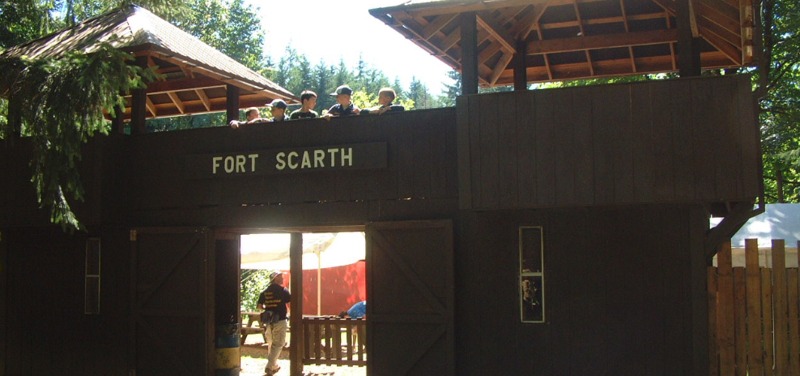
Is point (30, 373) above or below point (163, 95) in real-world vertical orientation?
below

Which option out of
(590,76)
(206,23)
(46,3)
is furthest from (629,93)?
(206,23)

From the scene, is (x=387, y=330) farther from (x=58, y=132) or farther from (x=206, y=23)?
(x=206, y=23)

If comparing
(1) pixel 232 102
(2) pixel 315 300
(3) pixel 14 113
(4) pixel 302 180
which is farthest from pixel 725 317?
(2) pixel 315 300

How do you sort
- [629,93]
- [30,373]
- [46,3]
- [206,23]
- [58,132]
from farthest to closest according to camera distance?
[206,23] < [46,3] < [30,373] < [58,132] < [629,93]

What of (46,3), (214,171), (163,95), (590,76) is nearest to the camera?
(214,171)

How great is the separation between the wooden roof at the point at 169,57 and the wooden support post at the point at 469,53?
4.48 meters

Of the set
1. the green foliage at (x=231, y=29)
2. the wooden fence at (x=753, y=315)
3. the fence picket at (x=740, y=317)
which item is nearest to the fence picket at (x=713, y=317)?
the wooden fence at (x=753, y=315)

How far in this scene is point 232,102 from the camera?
14969mm

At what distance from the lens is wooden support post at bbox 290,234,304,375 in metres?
15.1

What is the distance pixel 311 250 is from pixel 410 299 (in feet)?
35.2

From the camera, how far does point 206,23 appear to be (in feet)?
151

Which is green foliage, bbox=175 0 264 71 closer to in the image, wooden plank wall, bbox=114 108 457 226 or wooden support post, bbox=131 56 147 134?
wooden support post, bbox=131 56 147 134

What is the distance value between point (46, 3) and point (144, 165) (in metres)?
7.87

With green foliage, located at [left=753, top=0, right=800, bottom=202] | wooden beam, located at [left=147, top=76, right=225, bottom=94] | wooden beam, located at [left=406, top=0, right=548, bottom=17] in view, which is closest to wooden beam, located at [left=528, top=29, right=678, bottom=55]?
wooden beam, located at [left=406, top=0, right=548, bottom=17]
